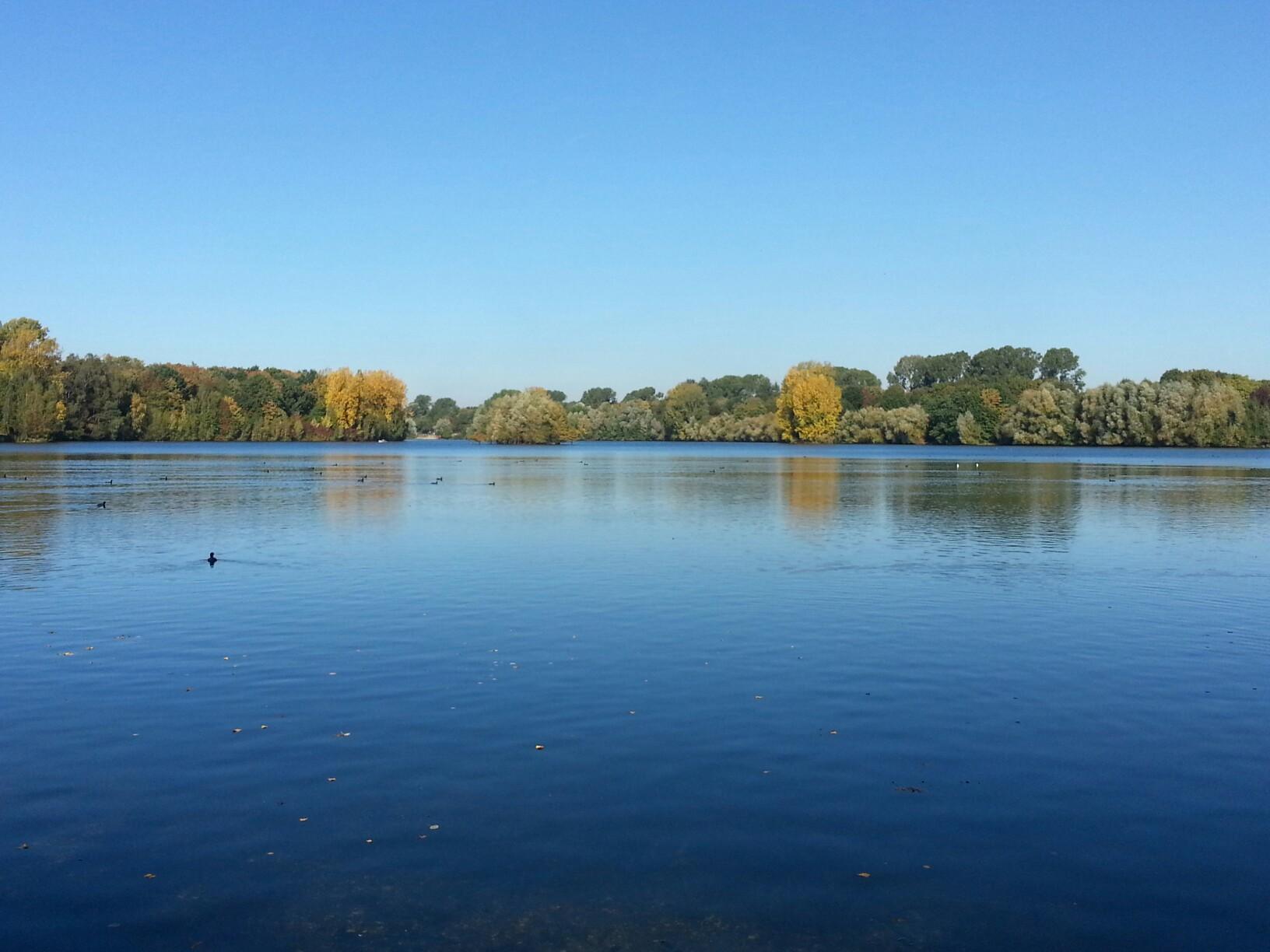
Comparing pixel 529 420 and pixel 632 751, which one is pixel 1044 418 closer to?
pixel 529 420

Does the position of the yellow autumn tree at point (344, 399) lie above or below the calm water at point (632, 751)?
above

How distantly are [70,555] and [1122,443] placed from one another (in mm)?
123582

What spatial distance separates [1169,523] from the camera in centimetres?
3591

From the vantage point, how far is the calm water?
7.25 m

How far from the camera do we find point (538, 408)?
6407 inches

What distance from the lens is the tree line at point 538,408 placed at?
122688 millimetres

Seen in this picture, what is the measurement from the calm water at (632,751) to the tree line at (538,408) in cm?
10883

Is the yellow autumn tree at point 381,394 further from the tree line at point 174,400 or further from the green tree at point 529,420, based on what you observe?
the green tree at point 529,420

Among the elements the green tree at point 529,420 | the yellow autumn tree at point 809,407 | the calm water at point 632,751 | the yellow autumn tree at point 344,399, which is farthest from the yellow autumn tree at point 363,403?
the calm water at point 632,751

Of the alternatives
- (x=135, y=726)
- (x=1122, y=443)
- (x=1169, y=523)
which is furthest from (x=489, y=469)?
(x=1122, y=443)

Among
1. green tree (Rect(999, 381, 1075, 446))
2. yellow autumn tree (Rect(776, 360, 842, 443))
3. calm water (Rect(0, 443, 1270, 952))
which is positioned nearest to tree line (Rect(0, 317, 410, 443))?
yellow autumn tree (Rect(776, 360, 842, 443))

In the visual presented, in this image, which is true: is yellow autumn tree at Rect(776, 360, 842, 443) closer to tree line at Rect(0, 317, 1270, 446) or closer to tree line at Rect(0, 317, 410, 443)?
tree line at Rect(0, 317, 1270, 446)

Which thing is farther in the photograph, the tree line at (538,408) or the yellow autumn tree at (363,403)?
the yellow autumn tree at (363,403)

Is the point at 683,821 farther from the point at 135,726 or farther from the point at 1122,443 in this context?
the point at 1122,443
